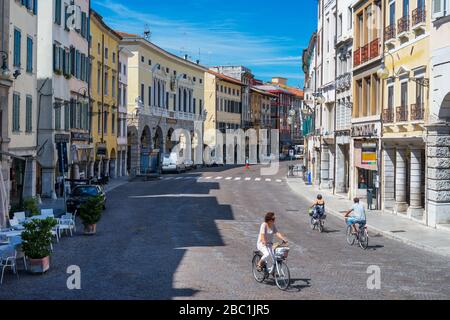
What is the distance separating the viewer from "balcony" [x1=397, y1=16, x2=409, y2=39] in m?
30.3

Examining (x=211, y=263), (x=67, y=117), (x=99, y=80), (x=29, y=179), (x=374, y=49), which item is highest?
(x=99, y=80)

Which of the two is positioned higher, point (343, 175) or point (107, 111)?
point (107, 111)

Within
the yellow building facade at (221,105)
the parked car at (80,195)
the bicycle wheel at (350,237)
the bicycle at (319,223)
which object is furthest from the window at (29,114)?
the yellow building facade at (221,105)

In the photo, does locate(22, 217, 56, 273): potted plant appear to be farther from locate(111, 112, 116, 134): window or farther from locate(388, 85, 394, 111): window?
locate(111, 112, 116, 134): window

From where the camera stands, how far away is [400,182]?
3288cm

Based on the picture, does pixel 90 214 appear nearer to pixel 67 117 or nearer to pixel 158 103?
pixel 67 117

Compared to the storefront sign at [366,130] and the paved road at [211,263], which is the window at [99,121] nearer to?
the storefront sign at [366,130]

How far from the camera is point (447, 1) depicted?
2530 centimetres

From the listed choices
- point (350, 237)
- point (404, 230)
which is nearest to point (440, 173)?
point (404, 230)

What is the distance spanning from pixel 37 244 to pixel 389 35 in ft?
74.3
